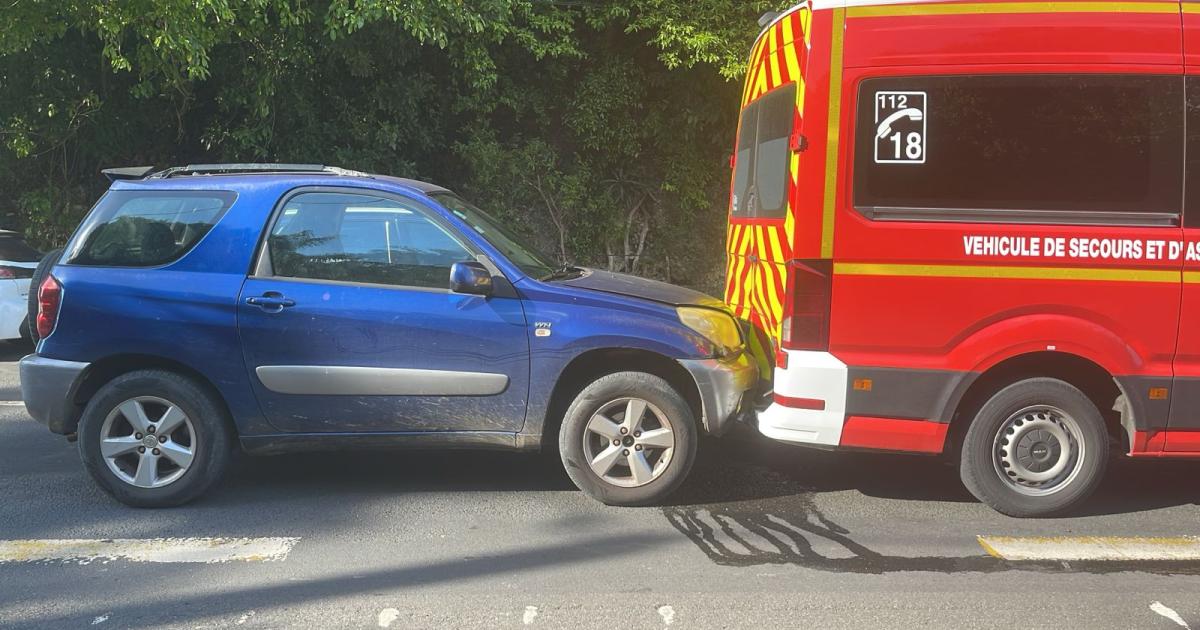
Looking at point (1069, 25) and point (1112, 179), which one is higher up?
point (1069, 25)

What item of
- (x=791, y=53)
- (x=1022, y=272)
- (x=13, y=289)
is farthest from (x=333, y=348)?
(x=13, y=289)

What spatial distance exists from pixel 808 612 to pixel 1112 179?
2655 mm

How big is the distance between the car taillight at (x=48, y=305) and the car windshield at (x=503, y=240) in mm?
1985

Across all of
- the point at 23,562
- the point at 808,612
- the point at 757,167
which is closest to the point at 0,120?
the point at 23,562

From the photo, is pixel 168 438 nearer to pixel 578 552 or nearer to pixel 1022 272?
pixel 578 552

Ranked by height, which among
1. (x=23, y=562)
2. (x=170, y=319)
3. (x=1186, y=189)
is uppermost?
(x=1186, y=189)

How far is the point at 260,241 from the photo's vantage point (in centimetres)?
483

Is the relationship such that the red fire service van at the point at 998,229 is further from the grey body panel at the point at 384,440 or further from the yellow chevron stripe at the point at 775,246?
the grey body panel at the point at 384,440

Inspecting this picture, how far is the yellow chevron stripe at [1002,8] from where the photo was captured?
4.47m

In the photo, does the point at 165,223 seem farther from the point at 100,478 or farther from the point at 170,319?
the point at 100,478

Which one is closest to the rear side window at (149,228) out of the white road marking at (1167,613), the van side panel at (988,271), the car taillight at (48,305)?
the car taillight at (48,305)

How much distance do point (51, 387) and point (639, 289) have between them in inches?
122

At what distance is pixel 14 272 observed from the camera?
9.17 metres

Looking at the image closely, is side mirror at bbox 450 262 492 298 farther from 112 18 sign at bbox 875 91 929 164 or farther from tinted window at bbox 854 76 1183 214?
112 18 sign at bbox 875 91 929 164
